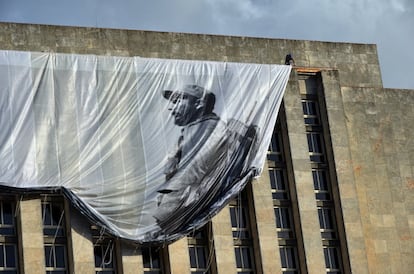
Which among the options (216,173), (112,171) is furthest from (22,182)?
(216,173)

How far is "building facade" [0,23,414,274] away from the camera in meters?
64.8

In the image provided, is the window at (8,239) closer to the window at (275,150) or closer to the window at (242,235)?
the window at (242,235)

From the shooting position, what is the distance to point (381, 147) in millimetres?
73938

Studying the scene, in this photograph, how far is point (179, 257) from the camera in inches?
2608

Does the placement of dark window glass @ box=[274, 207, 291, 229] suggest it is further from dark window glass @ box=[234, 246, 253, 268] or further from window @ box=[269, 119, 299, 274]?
dark window glass @ box=[234, 246, 253, 268]

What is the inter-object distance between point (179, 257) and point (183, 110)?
7.23 meters

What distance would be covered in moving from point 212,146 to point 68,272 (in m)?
9.41

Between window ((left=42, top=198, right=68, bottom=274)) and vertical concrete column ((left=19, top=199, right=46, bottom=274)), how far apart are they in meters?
0.60

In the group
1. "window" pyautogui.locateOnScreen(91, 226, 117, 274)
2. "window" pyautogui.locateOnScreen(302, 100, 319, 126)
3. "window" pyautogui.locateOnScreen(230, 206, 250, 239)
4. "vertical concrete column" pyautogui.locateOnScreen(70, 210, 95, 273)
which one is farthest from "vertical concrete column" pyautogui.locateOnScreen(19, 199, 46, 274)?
"window" pyautogui.locateOnScreen(302, 100, 319, 126)

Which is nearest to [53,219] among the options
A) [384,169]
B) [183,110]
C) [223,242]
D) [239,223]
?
[223,242]

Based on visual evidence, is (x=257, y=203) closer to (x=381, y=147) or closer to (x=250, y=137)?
(x=250, y=137)

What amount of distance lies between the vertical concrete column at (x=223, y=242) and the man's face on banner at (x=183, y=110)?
15.1 ft

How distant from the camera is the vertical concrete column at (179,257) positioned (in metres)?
65.9

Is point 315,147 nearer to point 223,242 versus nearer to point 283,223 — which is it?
point 283,223
